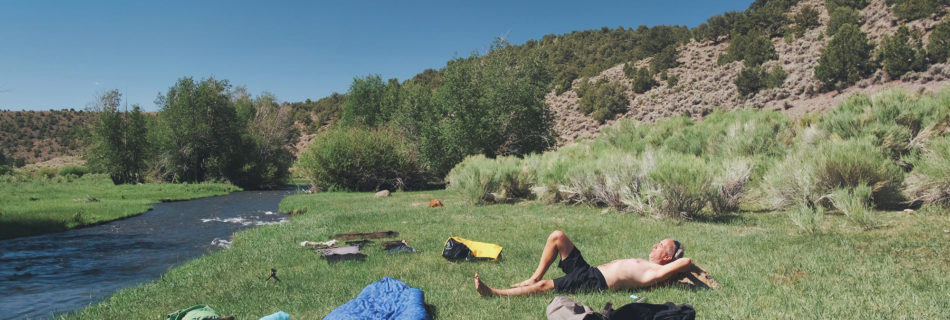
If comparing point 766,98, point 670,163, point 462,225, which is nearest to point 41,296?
point 462,225

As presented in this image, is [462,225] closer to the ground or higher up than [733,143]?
closer to the ground

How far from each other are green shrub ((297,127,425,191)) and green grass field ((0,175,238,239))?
301 inches

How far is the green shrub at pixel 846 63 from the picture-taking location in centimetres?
2922

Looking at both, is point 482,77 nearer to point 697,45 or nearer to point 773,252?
point 773,252

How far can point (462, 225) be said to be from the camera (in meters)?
10.8

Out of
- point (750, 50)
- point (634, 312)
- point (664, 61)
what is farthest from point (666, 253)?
point (664, 61)

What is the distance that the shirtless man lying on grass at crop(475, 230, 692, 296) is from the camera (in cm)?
482

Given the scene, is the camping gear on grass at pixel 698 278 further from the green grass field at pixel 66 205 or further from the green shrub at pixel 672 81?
the green shrub at pixel 672 81

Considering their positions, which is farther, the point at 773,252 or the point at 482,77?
the point at 482,77

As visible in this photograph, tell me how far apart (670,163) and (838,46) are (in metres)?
30.7

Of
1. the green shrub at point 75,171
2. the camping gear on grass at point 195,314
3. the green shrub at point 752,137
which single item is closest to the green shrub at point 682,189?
the green shrub at point 752,137

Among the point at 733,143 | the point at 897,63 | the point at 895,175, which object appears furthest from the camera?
the point at 897,63

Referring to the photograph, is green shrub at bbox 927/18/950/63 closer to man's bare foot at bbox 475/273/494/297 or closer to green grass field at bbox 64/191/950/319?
green grass field at bbox 64/191/950/319

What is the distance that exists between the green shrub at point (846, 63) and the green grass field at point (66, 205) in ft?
134
